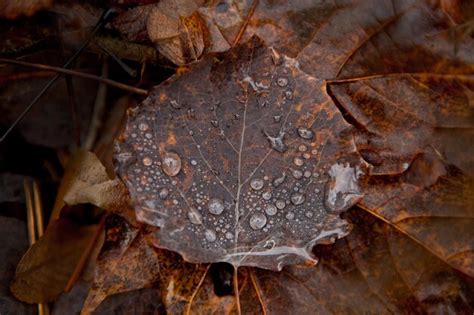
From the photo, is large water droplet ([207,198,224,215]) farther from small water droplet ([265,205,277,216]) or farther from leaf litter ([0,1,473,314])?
small water droplet ([265,205,277,216])

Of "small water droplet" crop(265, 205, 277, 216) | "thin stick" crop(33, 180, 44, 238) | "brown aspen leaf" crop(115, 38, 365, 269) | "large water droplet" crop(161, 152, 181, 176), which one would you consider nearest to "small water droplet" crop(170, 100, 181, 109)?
"brown aspen leaf" crop(115, 38, 365, 269)

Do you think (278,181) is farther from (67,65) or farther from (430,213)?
(67,65)

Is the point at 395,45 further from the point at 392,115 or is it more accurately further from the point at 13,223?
the point at 13,223

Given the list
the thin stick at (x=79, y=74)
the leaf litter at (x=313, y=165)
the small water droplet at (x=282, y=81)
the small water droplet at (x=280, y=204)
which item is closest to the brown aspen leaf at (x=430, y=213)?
the leaf litter at (x=313, y=165)

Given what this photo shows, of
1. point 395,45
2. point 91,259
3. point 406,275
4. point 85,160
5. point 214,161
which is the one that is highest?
point 395,45

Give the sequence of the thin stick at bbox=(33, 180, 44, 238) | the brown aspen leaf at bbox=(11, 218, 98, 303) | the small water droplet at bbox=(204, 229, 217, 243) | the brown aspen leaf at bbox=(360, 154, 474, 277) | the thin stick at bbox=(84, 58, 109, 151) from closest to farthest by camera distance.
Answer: the small water droplet at bbox=(204, 229, 217, 243)
the brown aspen leaf at bbox=(360, 154, 474, 277)
the brown aspen leaf at bbox=(11, 218, 98, 303)
the thin stick at bbox=(33, 180, 44, 238)
the thin stick at bbox=(84, 58, 109, 151)

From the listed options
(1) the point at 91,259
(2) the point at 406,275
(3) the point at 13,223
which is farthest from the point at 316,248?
(3) the point at 13,223

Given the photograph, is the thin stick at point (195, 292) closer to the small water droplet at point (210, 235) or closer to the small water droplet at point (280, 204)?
the small water droplet at point (210, 235)

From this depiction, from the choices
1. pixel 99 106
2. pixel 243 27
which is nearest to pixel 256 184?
pixel 243 27
